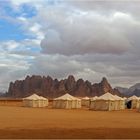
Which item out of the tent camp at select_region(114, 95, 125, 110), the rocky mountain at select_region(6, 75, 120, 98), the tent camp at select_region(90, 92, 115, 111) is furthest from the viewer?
the rocky mountain at select_region(6, 75, 120, 98)

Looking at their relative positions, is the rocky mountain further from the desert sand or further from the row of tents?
the desert sand

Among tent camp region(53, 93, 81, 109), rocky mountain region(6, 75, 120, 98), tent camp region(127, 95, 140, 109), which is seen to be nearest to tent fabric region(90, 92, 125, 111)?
tent camp region(53, 93, 81, 109)

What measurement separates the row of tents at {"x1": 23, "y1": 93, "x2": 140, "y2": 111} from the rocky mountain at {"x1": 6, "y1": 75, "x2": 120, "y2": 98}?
118m

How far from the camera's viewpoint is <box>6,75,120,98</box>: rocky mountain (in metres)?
190

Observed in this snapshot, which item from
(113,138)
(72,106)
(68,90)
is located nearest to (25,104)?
(72,106)

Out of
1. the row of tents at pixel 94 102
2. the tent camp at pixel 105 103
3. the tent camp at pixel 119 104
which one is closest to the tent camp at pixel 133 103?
the row of tents at pixel 94 102

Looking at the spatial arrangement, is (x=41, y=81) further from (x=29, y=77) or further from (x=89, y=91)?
(x=89, y=91)

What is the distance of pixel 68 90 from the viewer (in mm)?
188750

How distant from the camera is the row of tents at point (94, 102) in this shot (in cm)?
5562

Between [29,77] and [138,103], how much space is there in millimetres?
135327

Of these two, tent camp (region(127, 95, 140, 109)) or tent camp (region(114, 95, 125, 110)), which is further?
tent camp (region(127, 95, 140, 109))

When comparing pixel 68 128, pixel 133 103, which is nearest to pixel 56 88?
pixel 133 103

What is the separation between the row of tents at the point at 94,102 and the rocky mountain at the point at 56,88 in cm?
11751

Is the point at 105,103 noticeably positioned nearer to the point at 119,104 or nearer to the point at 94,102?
the point at 94,102
